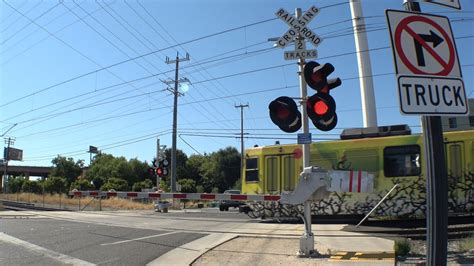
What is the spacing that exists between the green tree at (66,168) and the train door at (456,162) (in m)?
93.9

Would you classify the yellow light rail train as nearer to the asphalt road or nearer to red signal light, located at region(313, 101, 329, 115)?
the asphalt road

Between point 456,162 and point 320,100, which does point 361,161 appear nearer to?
point 456,162

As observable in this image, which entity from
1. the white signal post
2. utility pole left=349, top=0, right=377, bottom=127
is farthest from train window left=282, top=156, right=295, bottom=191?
utility pole left=349, top=0, right=377, bottom=127

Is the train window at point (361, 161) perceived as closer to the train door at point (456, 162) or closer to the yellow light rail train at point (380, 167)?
the yellow light rail train at point (380, 167)

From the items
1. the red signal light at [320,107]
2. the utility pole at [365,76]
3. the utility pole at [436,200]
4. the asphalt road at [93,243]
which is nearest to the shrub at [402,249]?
the red signal light at [320,107]

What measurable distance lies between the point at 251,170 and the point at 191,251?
873cm

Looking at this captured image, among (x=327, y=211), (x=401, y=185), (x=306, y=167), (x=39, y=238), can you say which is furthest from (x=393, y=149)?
(x=39, y=238)

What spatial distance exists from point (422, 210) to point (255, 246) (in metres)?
7.18

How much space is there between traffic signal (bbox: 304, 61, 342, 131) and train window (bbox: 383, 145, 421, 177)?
7727 millimetres

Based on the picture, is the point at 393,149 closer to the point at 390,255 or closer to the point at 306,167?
the point at 306,167

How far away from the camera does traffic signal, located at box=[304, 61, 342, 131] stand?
919 centimetres

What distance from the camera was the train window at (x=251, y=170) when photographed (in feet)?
62.1

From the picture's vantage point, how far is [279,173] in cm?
1833

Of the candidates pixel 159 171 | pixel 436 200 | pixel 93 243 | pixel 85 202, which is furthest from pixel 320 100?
pixel 85 202
